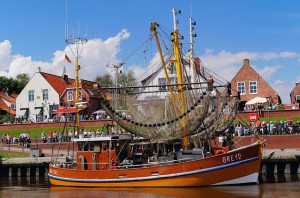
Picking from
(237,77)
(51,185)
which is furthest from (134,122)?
(237,77)

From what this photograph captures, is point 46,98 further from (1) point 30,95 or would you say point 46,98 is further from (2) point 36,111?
(1) point 30,95

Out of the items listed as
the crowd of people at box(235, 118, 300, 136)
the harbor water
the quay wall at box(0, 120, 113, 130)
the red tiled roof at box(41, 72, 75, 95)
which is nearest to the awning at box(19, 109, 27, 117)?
the red tiled roof at box(41, 72, 75, 95)

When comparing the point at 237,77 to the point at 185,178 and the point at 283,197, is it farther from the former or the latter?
the point at 283,197

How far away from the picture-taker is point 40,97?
75562 mm

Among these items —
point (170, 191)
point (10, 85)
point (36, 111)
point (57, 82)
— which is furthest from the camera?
point (10, 85)

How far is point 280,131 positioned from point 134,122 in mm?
16825

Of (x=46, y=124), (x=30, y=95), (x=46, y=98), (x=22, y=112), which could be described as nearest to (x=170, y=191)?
(x=46, y=124)

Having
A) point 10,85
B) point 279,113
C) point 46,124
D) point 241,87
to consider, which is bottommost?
point 46,124

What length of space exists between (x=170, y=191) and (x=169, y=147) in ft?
17.3

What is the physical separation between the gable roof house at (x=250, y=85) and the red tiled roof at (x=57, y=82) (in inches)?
1102

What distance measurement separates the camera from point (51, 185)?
117 ft

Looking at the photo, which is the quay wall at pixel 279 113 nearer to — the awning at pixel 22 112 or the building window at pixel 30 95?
the building window at pixel 30 95

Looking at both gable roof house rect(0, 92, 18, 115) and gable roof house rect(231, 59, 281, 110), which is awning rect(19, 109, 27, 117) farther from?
gable roof house rect(231, 59, 281, 110)

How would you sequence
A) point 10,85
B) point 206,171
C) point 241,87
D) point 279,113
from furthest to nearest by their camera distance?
point 10,85
point 241,87
point 279,113
point 206,171
